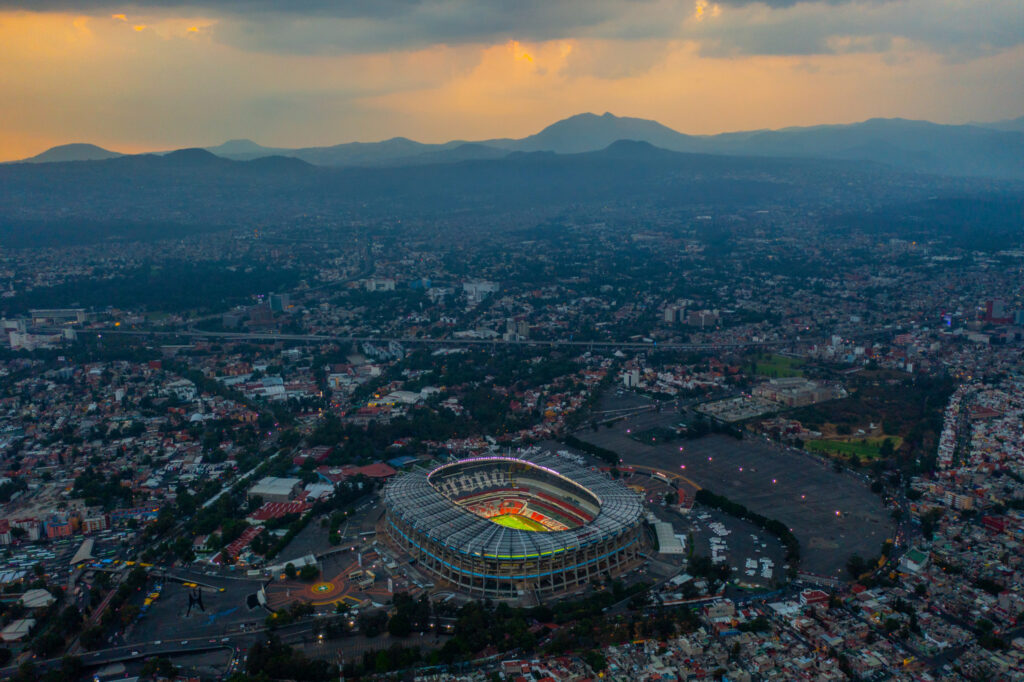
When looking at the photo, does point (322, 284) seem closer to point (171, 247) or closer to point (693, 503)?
point (171, 247)

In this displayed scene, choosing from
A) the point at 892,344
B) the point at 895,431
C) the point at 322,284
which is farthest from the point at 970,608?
the point at 322,284

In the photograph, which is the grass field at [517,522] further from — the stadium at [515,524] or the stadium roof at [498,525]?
the stadium roof at [498,525]

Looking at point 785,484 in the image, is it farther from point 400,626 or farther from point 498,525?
point 400,626

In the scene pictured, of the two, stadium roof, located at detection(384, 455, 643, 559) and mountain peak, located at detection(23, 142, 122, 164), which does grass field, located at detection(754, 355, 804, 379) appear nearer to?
stadium roof, located at detection(384, 455, 643, 559)

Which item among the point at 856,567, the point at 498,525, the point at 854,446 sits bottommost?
the point at 854,446

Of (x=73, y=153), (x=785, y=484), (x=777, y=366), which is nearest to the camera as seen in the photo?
(x=785, y=484)

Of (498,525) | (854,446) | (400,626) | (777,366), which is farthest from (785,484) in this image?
(777,366)
